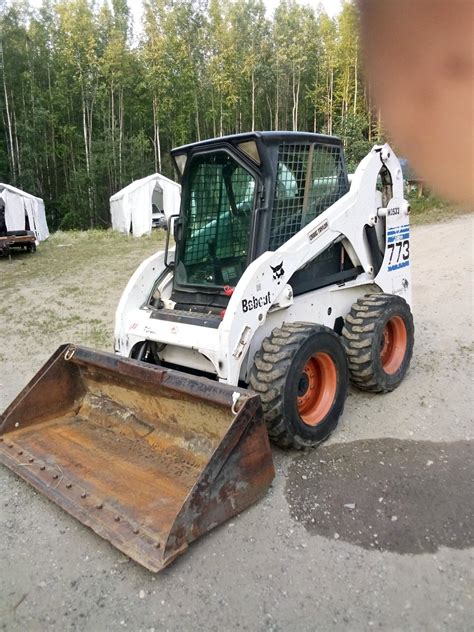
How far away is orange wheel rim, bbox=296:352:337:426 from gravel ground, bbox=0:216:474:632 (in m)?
0.25

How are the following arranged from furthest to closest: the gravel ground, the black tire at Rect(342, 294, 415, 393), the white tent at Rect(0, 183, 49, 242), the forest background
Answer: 1. the forest background
2. the white tent at Rect(0, 183, 49, 242)
3. the black tire at Rect(342, 294, 415, 393)
4. the gravel ground

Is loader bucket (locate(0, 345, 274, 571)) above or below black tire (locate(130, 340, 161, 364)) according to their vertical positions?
below

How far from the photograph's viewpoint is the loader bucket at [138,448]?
8.54 ft

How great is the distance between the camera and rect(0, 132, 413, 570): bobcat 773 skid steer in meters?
2.83

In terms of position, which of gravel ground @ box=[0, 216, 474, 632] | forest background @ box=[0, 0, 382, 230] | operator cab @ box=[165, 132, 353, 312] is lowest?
gravel ground @ box=[0, 216, 474, 632]

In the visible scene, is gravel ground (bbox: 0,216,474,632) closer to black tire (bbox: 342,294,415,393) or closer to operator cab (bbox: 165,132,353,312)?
black tire (bbox: 342,294,415,393)

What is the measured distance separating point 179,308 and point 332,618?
8.03 ft

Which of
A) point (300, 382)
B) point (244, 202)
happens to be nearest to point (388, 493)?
point (300, 382)

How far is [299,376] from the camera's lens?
3.33 meters

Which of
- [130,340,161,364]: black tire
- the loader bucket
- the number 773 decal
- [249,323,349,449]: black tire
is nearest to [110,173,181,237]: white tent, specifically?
the number 773 decal

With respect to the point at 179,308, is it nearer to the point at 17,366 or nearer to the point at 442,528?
the point at 442,528

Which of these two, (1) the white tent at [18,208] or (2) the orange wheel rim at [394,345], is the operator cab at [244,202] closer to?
(2) the orange wheel rim at [394,345]

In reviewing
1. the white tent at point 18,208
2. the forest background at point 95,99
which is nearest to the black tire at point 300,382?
the white tent at point 18,208

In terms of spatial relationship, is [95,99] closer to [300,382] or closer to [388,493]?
[300,382]
